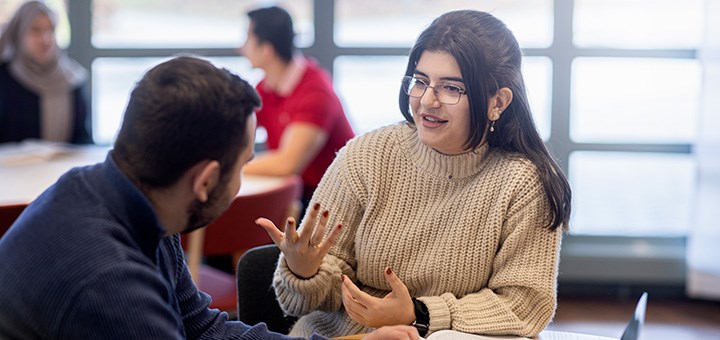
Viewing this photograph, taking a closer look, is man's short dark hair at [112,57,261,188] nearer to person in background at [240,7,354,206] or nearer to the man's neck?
person in background at [240,7,354,206]

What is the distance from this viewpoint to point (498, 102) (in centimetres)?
202

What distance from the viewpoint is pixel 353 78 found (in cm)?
474

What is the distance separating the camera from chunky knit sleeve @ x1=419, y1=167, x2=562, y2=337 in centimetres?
188

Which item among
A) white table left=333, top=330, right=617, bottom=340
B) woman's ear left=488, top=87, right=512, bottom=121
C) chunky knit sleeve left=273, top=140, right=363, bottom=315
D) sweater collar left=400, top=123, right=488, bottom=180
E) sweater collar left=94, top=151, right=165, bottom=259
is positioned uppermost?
woman's ear left=488, top=87, right=512, bottom=121

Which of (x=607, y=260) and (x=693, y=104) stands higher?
(x=693, y=104)

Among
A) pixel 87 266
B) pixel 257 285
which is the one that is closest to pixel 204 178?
pixel 87 266

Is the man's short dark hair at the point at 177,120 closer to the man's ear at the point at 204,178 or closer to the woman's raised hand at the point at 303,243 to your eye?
the man's ear at the point at 204,178

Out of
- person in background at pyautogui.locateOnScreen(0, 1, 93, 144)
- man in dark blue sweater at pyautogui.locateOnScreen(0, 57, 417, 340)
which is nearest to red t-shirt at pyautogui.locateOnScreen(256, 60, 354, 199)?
person in background at pyautogui.locateOnScreen(0, 1, 93, 144)

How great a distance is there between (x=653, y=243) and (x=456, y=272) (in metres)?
2.99

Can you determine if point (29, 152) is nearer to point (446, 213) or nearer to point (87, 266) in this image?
point (446, 213)

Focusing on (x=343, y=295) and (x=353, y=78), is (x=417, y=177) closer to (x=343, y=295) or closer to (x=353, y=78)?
(x=343, y=295)

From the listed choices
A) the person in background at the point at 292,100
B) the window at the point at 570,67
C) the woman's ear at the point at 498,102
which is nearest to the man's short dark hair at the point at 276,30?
the person in background at the point at 292,100

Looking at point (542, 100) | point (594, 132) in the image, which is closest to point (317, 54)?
point (542, 100)

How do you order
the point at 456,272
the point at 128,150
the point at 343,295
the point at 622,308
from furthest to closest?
the point at 622,308 < the point at 456,272 < the point at 343,295 < the point at 128,150
